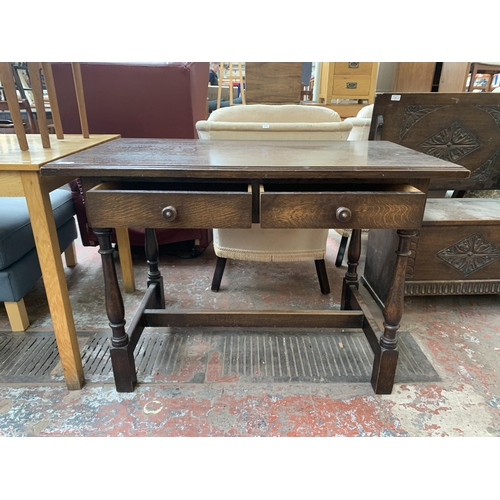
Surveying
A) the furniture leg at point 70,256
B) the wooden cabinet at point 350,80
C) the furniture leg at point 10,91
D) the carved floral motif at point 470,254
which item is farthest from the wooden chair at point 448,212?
the wooden cabinet at point 350,80

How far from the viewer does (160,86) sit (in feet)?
6.70

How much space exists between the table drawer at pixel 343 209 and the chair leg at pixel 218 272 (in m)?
0.96

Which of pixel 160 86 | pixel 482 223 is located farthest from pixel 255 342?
pixel 160 86

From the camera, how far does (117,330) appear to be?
1312 millimetres

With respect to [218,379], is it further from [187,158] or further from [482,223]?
[482,223]

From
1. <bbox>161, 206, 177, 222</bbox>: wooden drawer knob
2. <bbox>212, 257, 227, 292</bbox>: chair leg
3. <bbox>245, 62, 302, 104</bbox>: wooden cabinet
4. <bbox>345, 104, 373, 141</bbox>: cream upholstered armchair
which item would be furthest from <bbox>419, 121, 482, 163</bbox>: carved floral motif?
<bbox>161, 206, 177, 222</bbox>: wooden drawer knob

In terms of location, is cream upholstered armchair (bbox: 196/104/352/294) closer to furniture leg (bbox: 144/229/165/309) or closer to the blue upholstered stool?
furniture leg (bbox: 144/229/165/309)

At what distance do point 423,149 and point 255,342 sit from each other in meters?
1.32

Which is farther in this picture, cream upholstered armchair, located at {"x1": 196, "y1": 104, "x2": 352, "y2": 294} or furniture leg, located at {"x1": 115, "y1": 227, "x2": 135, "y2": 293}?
furniture leg, located at {"x1": 115, "y1": 227, "x2": 135, "y2": 293}

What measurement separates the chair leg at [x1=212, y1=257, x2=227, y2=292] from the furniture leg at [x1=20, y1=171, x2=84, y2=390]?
0.83m

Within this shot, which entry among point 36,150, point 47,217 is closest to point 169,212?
point 47,217

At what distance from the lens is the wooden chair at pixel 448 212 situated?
69.2 inches

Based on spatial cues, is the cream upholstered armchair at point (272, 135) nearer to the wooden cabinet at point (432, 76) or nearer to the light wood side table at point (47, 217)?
the light wood side table at point (47, 217)

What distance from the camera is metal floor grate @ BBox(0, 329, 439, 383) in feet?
4.73
